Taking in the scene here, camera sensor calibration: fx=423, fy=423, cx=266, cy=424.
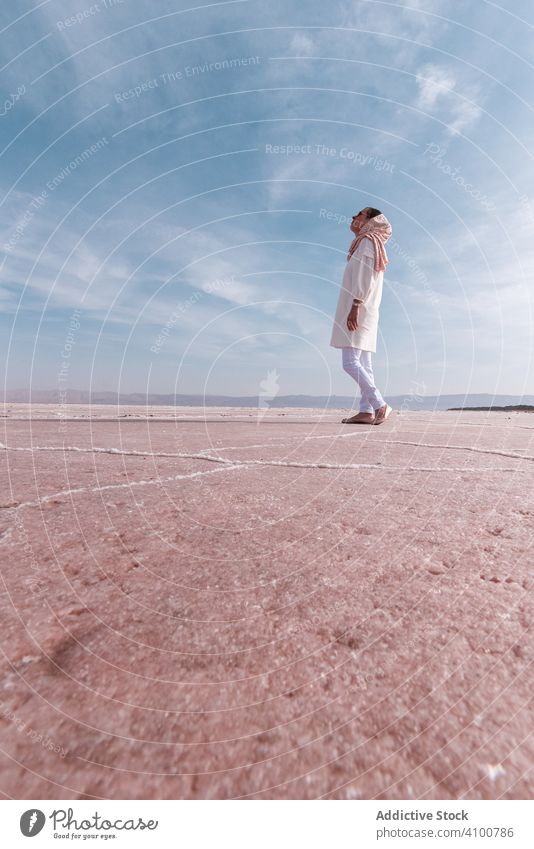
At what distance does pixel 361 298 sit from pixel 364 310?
153 mm

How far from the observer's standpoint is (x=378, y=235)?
187 inches

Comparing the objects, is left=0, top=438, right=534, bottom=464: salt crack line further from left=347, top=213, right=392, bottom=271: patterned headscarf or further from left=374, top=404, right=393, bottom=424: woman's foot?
left=347, top=213, right=392, bottom=271: patterned headscarf

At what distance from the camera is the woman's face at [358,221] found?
16.3 ft

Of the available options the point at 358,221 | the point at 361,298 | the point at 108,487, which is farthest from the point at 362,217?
the point at 108,487

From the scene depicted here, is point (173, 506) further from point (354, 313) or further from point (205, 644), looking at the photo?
point (354, 313)

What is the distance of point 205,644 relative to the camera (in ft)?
1.87

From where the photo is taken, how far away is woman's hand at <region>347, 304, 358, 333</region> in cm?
458

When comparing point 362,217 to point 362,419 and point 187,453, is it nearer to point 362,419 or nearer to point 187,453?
point 362,419

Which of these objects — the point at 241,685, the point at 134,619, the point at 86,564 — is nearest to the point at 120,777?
the point at 241,685

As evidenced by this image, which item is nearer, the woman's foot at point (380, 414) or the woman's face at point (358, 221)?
the woman's foot at point (380, 414)

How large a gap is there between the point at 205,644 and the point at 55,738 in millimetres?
197

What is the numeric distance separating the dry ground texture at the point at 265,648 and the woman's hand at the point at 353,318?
3581 millimetres
